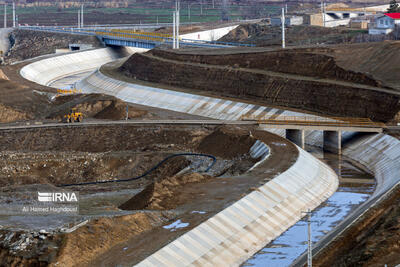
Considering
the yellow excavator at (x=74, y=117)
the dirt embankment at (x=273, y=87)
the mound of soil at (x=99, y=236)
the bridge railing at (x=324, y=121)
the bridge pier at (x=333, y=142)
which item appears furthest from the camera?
the yellow excavator at (x=74, y=117)

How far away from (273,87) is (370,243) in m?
67.4

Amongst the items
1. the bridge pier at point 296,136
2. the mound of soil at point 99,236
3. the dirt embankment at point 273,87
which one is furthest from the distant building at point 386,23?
the mound of soil at point 99,236

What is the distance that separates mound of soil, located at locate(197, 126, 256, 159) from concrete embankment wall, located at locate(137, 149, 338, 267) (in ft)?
29.4

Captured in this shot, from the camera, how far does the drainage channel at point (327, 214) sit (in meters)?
61.7

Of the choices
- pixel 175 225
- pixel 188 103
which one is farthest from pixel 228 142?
pixel 188 103

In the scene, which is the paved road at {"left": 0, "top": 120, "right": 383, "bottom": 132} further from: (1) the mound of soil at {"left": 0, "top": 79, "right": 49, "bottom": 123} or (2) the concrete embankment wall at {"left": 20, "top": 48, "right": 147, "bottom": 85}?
(2) the concrete embankment wall at {"left": 20, "top": 48, "right": 147, "bottom": 85}

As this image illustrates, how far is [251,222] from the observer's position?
65.8 m

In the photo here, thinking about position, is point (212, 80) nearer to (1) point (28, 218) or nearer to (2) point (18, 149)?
(2) point (18, 149)

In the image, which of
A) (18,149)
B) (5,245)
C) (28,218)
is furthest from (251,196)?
(18,149)

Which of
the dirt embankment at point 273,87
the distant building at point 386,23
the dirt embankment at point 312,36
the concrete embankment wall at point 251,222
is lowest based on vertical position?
the concrete embankment wall at point 251,222

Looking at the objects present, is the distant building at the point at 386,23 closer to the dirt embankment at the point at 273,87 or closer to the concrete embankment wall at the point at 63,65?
the dirt embankment at the point at 273,87

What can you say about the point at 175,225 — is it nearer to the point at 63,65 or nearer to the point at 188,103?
the point at 188,103

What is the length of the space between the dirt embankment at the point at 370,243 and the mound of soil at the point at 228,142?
2665 centimetres

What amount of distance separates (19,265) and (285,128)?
5339cm
